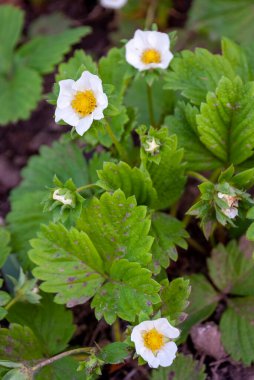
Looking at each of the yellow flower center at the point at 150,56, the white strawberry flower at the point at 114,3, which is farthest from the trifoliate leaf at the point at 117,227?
the white strawberry flower at the point at 114,3

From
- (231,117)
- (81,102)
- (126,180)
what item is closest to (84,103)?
(81,102)

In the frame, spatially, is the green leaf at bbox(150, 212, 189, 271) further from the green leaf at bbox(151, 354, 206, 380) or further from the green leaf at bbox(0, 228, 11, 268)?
the green leaf at bbox(0, 228, 11, 268)

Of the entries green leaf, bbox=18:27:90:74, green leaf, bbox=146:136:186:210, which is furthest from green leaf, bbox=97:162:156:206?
green leaf, bbox=18:27:90:74

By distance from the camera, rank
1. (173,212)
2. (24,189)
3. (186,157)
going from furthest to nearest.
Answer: (24,189) < (173,212) < (186,157)

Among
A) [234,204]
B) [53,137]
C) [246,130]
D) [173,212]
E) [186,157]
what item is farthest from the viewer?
[53,137]

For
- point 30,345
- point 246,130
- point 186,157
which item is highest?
point 246,130

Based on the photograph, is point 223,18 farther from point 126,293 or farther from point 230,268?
point 126,293

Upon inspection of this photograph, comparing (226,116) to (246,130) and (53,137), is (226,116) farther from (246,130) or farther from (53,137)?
(53,137)

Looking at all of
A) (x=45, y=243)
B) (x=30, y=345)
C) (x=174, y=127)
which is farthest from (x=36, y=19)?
(x=30, y=345)
